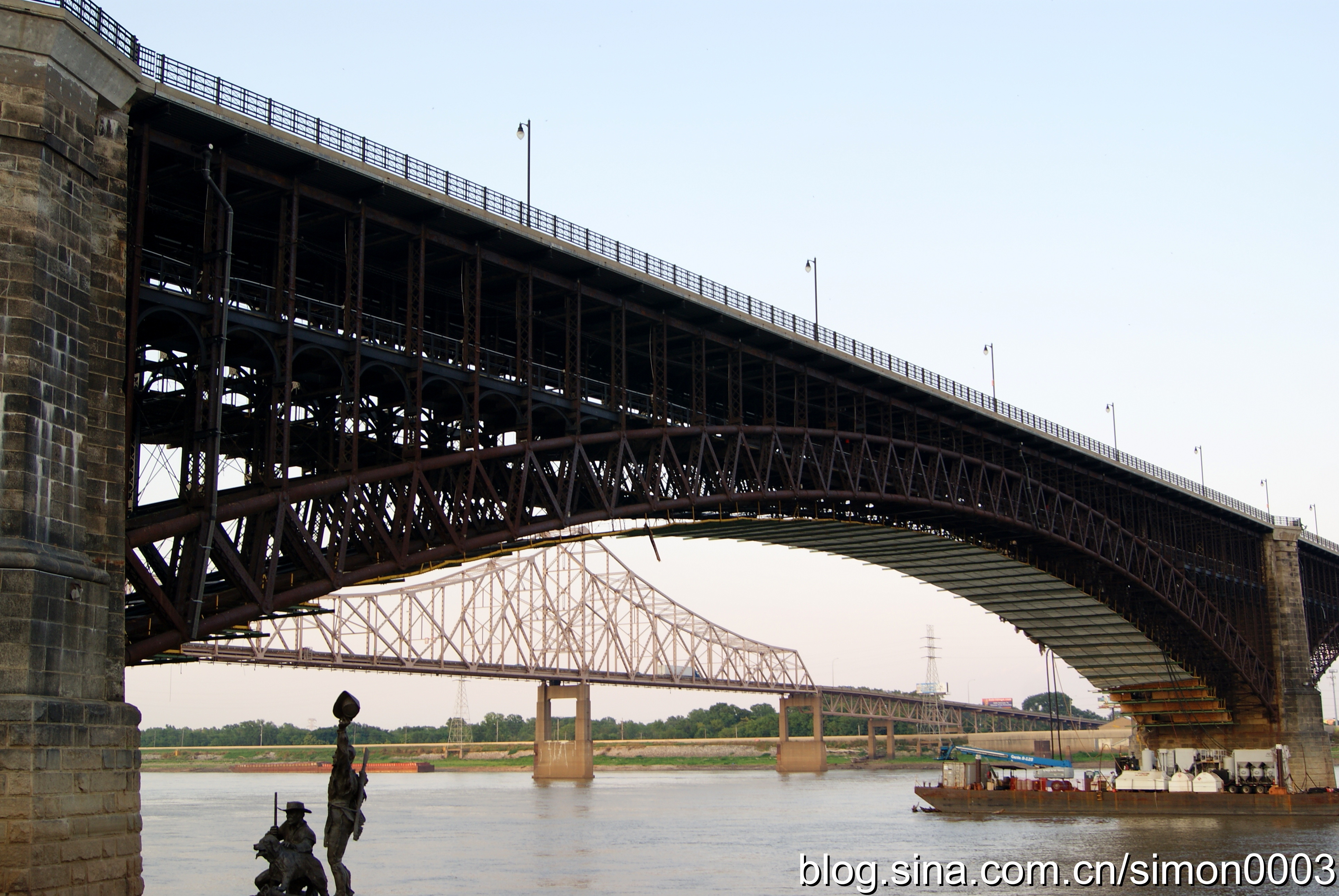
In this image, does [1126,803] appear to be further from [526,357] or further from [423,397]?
[423,397]

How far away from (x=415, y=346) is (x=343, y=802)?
22.4 m

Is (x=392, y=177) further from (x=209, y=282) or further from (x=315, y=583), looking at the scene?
(x=315, y=583)

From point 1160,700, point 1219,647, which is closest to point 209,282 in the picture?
point 1219,647

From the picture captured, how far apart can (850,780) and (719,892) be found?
13484 cm

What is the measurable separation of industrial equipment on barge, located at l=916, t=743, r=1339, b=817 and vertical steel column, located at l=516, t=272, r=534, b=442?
6287 cm

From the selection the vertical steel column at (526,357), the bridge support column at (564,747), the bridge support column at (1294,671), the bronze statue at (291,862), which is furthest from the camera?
the bridge support column at (564,747)

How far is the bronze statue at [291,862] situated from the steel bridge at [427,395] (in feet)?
31.2

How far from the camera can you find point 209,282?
3900 cm

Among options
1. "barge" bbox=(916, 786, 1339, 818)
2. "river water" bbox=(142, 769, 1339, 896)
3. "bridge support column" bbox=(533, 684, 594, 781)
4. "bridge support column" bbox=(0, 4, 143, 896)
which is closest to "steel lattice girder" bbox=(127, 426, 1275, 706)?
"bridge support column" bbox=(0, 4, 143, 896)

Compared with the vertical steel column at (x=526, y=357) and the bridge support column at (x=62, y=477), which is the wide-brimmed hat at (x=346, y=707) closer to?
the bridge support column at (x=62, y=477)

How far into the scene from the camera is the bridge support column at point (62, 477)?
28.8 meters

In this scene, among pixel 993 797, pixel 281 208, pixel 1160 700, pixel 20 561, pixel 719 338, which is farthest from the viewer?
pixel 1160 700

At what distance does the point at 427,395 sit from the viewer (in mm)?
49250

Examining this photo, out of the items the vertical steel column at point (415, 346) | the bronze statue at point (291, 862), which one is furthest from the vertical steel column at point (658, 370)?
the bronze statue at point (291, 862)
